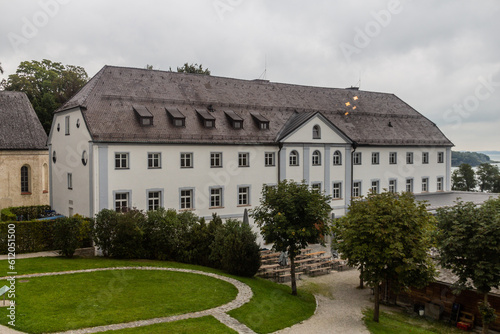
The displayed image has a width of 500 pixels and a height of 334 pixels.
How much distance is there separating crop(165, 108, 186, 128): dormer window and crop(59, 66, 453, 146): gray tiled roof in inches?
14.1

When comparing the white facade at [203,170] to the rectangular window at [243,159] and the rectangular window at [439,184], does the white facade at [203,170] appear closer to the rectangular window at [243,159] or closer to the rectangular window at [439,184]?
the rectangular window at [243,159]

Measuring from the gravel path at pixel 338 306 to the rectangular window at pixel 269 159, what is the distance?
1031 centimetres

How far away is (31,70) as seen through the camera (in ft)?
178

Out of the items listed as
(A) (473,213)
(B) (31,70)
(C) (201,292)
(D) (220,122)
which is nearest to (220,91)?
(D) (220,122)

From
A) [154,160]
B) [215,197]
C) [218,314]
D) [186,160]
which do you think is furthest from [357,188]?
[218,314]

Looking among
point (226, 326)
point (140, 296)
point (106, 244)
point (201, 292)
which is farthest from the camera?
point (106, 244)

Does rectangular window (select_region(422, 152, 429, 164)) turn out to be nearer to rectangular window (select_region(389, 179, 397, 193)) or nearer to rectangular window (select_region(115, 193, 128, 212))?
rectangular window (select_region(389, 179, 397, 193))

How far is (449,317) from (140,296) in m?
14.5

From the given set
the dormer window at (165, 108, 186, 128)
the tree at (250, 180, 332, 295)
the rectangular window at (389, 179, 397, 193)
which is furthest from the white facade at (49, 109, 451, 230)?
the tree at (250, 180, 332, 295)

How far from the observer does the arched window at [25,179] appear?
39.3 m

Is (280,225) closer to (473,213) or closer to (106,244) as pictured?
(473,213)

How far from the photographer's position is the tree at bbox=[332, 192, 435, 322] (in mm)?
18688

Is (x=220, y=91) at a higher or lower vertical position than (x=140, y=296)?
higher

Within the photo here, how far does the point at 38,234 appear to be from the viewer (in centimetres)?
2639
